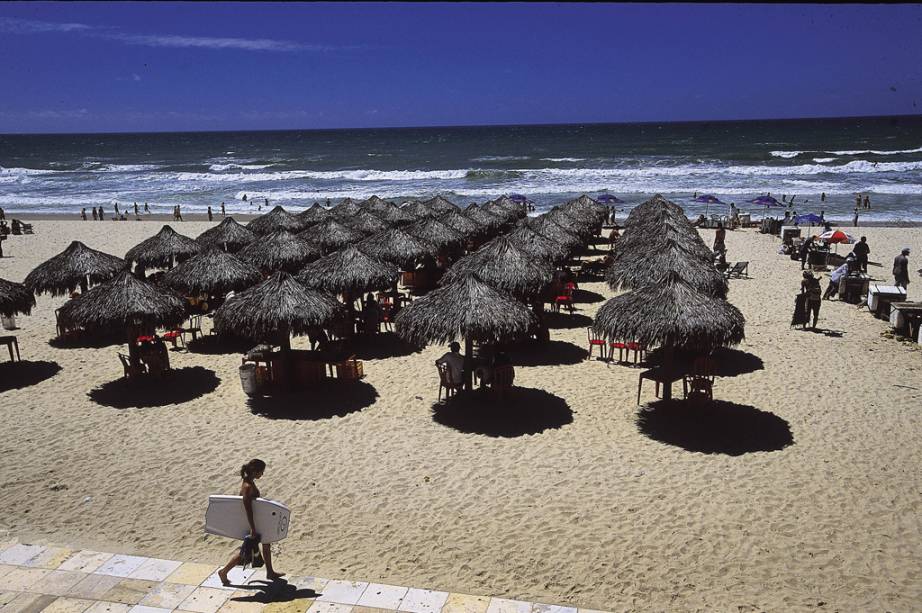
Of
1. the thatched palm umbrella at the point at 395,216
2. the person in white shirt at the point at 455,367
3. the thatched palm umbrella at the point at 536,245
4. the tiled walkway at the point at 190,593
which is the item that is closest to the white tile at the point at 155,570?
the tiled walkway at the point at 190,593

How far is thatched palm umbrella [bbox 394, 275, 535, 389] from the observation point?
9172mm

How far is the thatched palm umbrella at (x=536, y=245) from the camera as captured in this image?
14.5 m

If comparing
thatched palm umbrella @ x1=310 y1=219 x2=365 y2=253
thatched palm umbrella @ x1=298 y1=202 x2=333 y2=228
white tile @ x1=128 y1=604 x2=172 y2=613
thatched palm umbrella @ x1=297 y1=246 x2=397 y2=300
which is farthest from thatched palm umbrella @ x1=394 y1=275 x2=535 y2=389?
thatched palm umbrella @ x1=298 y1=202 x2=333 y2=228

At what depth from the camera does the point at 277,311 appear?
32.1ft

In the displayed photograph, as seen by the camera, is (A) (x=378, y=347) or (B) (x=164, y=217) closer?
(A) (x=378, y=347)

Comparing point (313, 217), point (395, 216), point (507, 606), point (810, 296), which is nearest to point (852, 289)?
point (810, 296)

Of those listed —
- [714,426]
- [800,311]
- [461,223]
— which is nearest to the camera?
[714,426]

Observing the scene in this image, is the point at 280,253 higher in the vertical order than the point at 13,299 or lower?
higher

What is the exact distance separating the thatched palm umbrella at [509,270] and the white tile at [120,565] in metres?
7.13

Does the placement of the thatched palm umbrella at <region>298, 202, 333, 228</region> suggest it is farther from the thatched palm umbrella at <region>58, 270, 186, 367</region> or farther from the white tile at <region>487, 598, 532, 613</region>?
the white tile at <region>487, 598, 532, 613</region>

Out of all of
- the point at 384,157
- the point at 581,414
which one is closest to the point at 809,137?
the point at 384,157

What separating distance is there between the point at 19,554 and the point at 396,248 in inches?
380

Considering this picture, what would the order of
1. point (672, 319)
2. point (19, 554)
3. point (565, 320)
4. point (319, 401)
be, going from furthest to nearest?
1. point (565, 320)
2. point (319, 401)
3. point (672, 319)
4. point (19, 554)

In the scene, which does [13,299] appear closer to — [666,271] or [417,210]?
[666,271]
